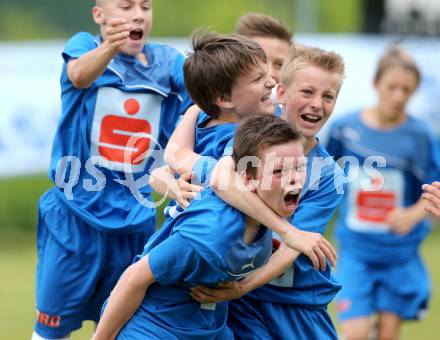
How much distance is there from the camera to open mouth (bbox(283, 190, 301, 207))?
12.3 ft

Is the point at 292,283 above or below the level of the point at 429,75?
above

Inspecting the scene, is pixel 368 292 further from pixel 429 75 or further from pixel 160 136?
pixel 429 75

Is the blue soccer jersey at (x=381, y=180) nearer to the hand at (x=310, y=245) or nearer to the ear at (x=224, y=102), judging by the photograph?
the ear at (x=224, y=102)

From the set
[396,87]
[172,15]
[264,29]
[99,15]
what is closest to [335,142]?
[396,87]

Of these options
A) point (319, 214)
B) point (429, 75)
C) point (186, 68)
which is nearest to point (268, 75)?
point (186, 68)

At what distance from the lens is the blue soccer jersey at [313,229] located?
4.27m

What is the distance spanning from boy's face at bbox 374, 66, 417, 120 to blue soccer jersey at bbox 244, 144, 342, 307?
115 inches

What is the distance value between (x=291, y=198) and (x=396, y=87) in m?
3.55

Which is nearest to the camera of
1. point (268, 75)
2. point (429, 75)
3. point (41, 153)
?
point (268, 75)

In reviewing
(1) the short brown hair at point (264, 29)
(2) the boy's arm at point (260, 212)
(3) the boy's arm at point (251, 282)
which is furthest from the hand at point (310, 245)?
(1) the short brown hair at point (264, 29)

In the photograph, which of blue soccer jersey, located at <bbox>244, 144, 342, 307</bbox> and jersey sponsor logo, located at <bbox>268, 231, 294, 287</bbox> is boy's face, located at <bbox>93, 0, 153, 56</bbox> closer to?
blue soccer jersey, located at <bbox>244, 144, 342, 307</bbox>

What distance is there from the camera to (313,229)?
423cm

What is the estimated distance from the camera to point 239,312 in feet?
14.4

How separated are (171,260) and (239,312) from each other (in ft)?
2.49
